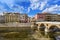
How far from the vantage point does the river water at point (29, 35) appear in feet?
7.48

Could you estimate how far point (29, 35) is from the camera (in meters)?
2.31

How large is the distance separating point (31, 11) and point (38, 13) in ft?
0.44

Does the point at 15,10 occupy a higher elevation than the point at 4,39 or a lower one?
higher

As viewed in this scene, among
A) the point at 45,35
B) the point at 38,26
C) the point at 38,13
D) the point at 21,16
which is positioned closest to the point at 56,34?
the point at 45,35

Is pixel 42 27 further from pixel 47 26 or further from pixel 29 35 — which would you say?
pixel 29 35

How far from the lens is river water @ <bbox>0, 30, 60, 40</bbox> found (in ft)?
7.48

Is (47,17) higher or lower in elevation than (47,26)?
higher

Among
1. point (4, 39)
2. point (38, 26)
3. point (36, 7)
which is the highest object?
point (36, 7)

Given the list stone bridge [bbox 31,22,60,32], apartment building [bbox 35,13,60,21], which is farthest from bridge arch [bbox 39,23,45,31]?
apartment building [bbox 35,13,60,21]

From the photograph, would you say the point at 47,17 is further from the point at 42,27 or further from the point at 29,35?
the point at 29,35

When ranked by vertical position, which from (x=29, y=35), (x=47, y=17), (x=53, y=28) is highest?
(x=47, y=17)

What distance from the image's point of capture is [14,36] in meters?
2.30

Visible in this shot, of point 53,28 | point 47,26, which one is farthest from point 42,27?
point 53,28

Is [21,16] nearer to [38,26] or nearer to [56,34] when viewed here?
[38,26]
